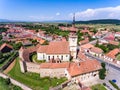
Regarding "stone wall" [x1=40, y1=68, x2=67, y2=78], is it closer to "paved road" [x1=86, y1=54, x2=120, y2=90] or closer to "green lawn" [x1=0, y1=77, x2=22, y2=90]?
"green lawn" [x1=0, y1=77, x2=22, y2=90]

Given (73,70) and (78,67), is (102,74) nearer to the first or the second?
(78,67)

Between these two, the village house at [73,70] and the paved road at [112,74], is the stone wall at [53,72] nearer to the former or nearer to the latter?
the village house at [73,70]

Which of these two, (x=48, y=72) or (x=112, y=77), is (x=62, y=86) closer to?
(x=48, y=72)

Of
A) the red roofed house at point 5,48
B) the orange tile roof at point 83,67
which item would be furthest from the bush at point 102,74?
the red roofed house at point 5,48

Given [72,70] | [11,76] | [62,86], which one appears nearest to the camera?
[62,86]

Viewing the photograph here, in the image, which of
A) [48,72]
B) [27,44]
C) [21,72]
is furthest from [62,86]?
[27,44]

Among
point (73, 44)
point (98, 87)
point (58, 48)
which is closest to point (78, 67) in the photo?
point (98, 87)

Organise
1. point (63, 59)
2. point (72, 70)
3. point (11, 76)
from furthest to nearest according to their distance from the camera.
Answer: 1. point (63, 59)
2. point (11, 76)
3. point (72, 70)

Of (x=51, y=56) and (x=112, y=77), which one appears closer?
(x=112, y=77)

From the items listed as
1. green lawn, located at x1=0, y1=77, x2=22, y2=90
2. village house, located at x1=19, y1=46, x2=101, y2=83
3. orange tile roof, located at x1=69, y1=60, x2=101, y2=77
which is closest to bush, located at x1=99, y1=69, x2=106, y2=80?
village house, located at x1=19, y1=46, x2=101, y2=83
